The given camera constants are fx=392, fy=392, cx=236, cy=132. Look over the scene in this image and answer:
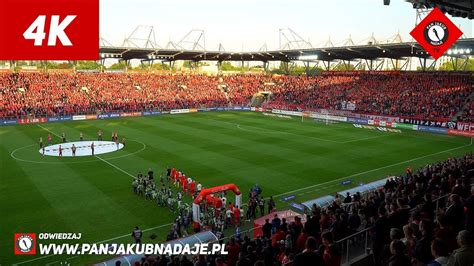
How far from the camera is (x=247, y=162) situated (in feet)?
98.3

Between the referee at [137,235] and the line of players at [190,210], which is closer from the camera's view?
the referee at [137,235]

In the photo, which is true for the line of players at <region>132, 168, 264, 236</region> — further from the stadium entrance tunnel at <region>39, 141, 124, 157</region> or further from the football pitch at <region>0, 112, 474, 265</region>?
the stadium entrance tunnel at <region>39, 141, 124, 157</region>

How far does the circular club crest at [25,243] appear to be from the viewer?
16.2 meters

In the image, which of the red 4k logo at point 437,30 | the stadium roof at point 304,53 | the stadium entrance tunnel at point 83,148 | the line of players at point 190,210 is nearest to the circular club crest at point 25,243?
the line of players at point 190,210

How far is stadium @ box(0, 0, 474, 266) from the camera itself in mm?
9891

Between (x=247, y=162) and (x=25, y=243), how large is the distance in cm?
1669

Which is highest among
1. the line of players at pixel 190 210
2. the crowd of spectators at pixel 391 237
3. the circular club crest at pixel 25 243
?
→ the crowd of spectators at pixel 391 237

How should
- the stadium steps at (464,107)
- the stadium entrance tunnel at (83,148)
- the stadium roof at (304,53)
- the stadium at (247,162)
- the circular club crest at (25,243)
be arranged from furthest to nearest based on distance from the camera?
the stadium roof at (304,53) → the stadium steps at (464,107) → the stadium entrance tunnel at (83,148) → the circular club crest at (25,243) → the stadium at (247,162)

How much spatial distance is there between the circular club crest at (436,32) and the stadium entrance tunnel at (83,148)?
25.9 metres

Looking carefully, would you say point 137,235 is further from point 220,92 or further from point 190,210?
point 220,92

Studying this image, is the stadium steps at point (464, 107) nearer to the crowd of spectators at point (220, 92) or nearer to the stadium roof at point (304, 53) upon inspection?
the crowd of spectators at point (220, 92)

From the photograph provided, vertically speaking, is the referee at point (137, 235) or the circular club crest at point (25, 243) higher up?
the referee at point (137, 235)

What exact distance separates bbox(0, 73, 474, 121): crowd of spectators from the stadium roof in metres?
3.79

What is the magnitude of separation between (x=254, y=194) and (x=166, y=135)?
23.7 meters
